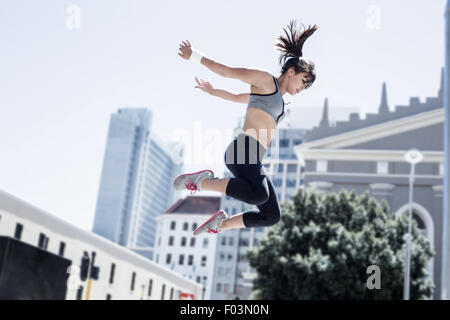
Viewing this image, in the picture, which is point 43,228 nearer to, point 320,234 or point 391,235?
point 320,234

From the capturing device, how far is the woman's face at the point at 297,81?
4.51 metres

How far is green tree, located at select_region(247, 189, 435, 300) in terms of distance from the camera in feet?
97.6

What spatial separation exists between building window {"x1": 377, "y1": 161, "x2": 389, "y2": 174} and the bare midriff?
4539 cm

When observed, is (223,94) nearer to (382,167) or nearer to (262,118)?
(262,118)

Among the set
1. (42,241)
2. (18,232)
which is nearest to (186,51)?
(18,232)

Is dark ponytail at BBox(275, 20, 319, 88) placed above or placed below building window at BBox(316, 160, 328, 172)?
below

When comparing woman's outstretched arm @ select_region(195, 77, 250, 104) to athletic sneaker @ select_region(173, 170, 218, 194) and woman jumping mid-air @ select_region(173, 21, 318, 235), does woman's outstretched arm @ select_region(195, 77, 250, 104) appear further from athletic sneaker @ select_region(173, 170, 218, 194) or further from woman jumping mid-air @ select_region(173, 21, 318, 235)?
athletic sneaker @ select_region(173, 170, 218, 194)

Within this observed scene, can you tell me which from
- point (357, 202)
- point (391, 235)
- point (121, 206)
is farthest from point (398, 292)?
point (121, 206)

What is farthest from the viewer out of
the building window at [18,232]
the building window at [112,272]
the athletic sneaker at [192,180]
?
the building window at [112,272]

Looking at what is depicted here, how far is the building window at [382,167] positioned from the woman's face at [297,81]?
45.3 meters

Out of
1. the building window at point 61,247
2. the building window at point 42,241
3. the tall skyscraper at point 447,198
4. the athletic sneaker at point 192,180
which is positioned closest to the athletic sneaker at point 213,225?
the athletic sneaker at point 192,180

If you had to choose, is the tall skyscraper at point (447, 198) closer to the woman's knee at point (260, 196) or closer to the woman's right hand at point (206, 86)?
the woman's knee at point (260, 196)

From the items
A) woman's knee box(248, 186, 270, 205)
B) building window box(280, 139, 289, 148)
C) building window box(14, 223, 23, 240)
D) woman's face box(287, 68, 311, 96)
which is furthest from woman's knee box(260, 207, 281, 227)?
building window box(280, 139, 289, 148)

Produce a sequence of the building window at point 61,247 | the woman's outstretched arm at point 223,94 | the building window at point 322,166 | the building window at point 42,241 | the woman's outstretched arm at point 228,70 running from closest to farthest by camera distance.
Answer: the woman's outstretched arm at point 228,70 < the woman's outstretched arm at point 223,94 < the building window at point 42,241 < the building window at point 61,247 < the building window at point 322,166
